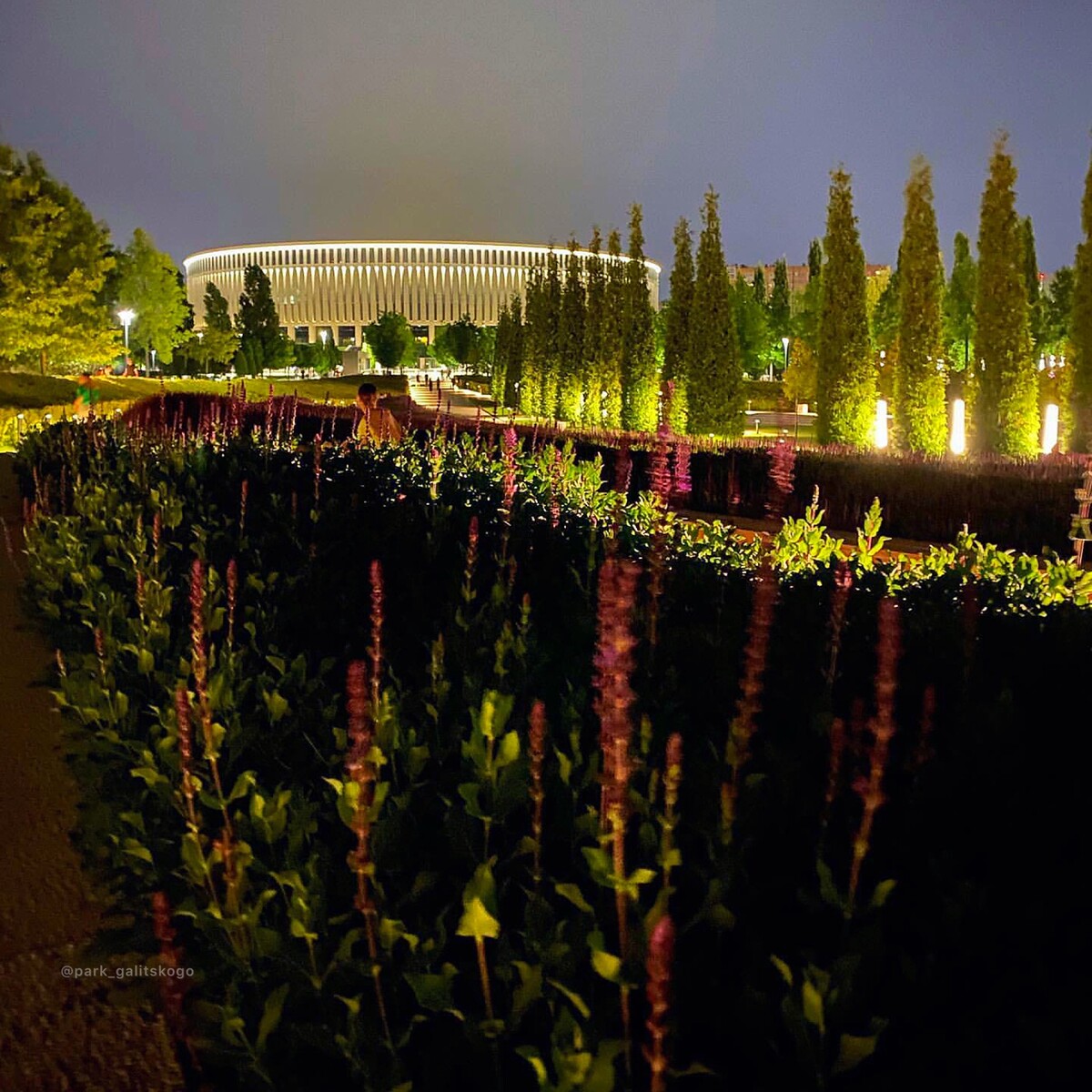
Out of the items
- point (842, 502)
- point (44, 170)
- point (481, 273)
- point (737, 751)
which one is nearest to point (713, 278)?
point (842, 502)

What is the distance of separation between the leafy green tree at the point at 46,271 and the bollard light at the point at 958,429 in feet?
102

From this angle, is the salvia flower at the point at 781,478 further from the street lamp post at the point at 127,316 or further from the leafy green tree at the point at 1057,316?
the street lamp post at the point at 127,316

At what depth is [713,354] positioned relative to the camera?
2309 cm

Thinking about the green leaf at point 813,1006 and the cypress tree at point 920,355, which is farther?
the cypress tree at point 920,355

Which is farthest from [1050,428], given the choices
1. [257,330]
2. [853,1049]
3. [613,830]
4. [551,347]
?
[257,330]

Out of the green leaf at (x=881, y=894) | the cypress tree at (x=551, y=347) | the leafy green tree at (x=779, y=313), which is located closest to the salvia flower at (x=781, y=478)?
the green leaf at (x=881, y=894)

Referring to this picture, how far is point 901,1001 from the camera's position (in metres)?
1.84

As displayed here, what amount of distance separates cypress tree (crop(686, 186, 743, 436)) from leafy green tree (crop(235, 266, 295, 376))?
53.5 m

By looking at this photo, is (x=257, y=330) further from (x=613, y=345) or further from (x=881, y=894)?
(x=881, y=894)

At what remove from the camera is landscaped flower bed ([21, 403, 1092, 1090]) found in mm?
1767

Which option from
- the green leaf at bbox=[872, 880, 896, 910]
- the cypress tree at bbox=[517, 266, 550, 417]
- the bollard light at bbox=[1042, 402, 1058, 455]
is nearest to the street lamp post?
the cypress tree at bbox=[517, 266, 550, 417]

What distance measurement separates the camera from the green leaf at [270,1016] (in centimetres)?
178

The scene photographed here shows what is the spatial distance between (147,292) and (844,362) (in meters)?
51.6

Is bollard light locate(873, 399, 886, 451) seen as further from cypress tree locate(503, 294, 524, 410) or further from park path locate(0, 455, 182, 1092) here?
cypress tree locate(503, 294, 524, 410)
